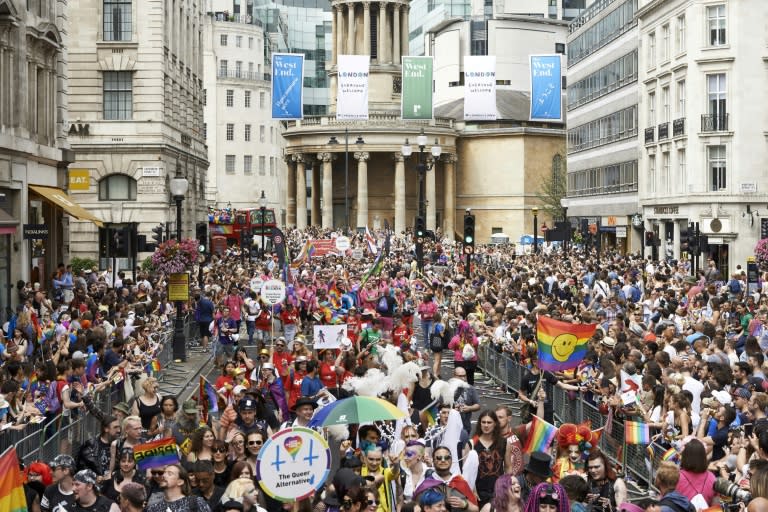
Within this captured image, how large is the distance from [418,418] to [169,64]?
133 ft

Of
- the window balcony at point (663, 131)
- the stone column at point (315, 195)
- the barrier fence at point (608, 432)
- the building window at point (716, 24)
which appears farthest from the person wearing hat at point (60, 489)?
the stone column at point (315, 195)

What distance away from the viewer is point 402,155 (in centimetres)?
9875

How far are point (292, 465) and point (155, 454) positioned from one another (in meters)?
1.48

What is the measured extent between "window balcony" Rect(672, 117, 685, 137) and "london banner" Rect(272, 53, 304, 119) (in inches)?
641

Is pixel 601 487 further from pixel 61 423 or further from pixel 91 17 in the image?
pixel 91 17

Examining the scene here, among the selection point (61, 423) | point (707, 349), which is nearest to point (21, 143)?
point (61, 423)

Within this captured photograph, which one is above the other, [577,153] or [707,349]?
[577,153]

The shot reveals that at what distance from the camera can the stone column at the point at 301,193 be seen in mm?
102188

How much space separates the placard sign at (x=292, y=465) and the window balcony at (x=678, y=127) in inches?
1795

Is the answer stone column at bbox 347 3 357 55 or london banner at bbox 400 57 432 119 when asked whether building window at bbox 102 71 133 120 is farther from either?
stone column at bbox 347 3 357 55

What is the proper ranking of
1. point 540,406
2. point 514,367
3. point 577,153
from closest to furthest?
point 540,406 < point 514,367 < point 577,153

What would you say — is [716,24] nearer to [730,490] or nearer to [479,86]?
[479,86]

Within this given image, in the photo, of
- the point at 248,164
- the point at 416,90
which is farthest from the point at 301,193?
the point at 416,90

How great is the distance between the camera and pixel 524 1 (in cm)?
12119
